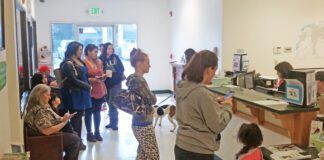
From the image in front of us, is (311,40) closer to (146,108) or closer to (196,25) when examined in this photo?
(196,25)

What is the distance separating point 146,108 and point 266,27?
389 centimetres

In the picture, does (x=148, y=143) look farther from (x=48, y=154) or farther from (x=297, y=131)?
(x=297, y=131)

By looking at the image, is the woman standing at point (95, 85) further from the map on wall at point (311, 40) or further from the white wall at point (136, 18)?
the white wall at point (136, 18)

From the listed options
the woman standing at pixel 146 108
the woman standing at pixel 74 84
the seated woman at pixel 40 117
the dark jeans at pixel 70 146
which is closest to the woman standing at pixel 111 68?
the woman standing at pixel 74 84

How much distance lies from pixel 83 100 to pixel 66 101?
22 cm

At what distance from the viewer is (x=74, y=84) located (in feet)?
14.5

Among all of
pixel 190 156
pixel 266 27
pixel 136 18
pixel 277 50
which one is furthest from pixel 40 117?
pixel 136 18

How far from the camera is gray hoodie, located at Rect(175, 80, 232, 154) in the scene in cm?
207

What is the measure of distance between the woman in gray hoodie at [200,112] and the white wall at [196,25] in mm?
4016

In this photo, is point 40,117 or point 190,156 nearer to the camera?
point 190,156

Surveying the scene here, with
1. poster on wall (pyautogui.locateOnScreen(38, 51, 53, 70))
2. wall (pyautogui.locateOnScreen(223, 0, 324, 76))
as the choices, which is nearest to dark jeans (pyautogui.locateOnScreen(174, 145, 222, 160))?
wall (pyautogui.locateOnScreen(223, 0, 324, 76))

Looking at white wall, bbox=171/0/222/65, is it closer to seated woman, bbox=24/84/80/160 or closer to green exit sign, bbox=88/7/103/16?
green exit sign, bbox=88/7/103/16

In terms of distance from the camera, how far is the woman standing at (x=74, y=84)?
438 cm

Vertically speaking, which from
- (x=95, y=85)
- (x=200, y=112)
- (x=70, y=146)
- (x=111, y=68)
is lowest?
(x=70, y=146)
